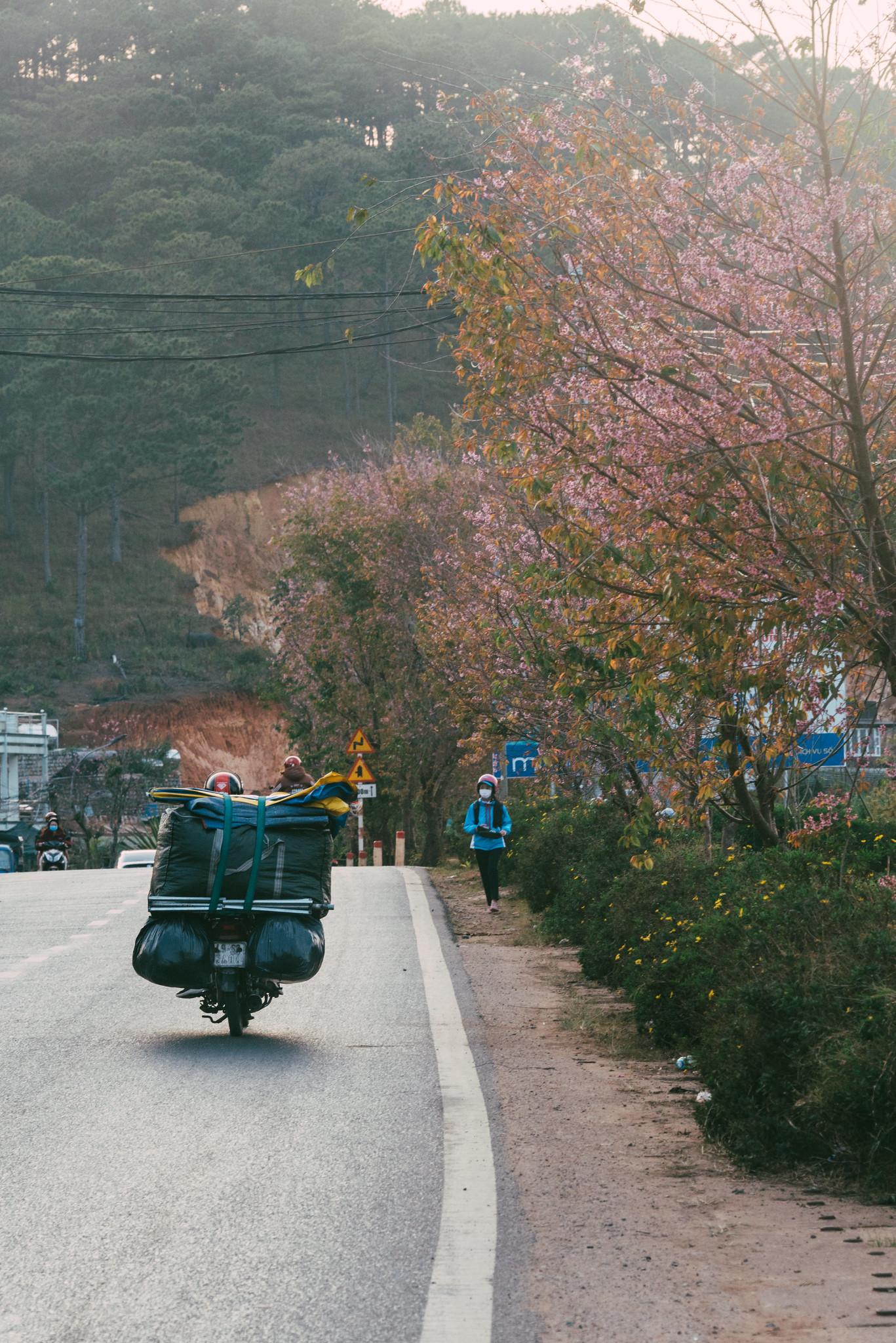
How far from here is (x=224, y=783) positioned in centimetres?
1098

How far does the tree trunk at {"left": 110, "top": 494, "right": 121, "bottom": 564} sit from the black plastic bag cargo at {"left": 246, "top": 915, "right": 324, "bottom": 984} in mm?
65068

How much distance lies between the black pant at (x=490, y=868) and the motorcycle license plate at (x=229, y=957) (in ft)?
34.3

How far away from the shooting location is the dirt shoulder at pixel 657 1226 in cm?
493

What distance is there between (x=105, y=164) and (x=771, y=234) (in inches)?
2857

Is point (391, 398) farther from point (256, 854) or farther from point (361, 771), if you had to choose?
point (256, 854)

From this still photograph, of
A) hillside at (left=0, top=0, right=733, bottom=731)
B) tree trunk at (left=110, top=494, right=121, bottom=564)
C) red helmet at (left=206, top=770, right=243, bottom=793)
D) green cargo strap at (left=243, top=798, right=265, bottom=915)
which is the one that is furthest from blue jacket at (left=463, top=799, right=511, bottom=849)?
tree trunk at (left=110, top=494, right=121, bottom=564)

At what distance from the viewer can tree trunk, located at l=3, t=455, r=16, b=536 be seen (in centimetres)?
7488

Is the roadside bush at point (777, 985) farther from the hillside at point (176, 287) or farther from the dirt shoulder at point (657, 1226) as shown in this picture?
the hillside at point (176, 287)

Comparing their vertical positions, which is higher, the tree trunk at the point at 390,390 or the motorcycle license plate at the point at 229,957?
the tree trunk at the point at 390,390

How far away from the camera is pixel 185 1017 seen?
37.2 feet

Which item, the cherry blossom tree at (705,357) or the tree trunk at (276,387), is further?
the tree trunk at (276,387)

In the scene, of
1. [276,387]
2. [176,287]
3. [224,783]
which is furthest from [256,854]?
[276,387]

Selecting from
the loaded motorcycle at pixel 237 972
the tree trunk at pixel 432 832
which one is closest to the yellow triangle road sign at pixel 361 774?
the tree trunk at pixel 432 832

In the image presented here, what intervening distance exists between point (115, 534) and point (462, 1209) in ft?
231
